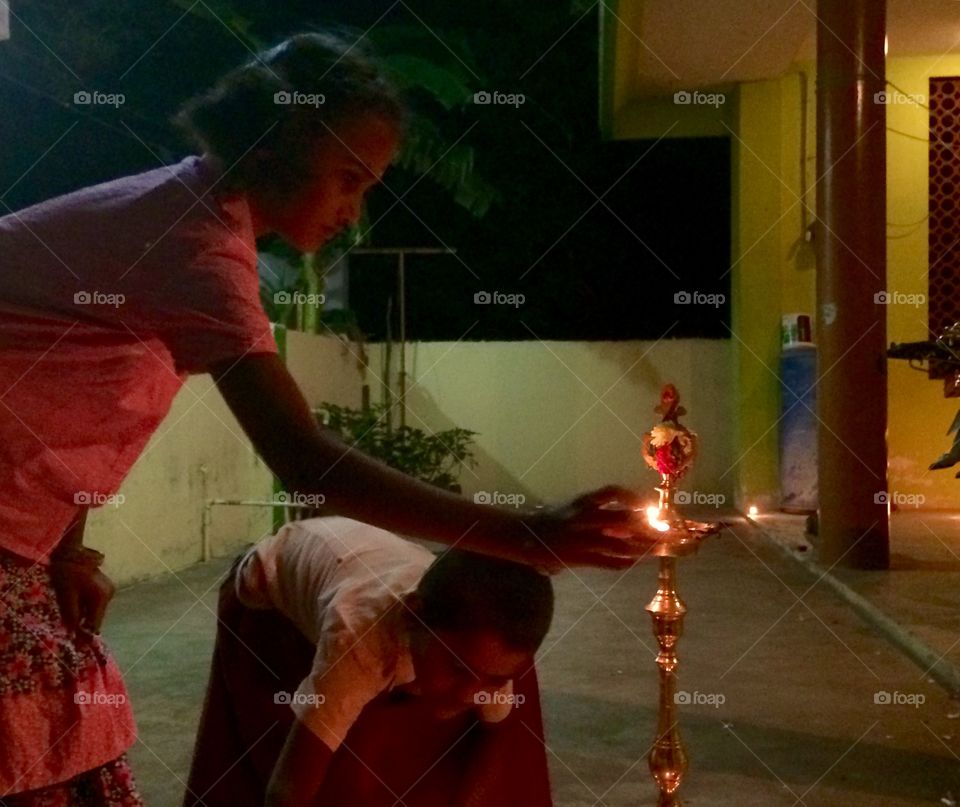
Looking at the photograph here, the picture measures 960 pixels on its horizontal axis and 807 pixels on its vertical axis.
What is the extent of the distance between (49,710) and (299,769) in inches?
26.3

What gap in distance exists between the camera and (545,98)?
13078 mm

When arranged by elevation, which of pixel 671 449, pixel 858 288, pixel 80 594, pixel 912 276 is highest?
pixel 912 276

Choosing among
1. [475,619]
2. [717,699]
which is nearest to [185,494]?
[717,699]

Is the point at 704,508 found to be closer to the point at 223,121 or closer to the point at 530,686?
the point at 530,686

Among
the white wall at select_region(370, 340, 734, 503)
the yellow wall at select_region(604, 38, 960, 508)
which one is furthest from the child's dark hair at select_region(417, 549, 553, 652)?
the white wall at select_region(370, 340, 734, 503)

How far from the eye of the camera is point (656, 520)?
1.52 m

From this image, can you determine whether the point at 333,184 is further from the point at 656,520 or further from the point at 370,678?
the point at 370,678

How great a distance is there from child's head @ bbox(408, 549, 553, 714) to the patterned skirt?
645 mm

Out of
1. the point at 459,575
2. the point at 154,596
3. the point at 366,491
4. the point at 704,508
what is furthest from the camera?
the point at 704,508

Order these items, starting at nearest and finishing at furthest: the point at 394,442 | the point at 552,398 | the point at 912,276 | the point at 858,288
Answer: the point at 858,288 < the point at 394,442 < the point at 912,276 < the point at 552,398

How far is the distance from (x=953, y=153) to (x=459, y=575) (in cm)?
858

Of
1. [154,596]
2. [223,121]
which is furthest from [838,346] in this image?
[223,121]

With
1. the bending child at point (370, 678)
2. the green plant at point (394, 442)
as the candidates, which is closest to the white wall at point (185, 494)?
the green plant at point (394, 442)

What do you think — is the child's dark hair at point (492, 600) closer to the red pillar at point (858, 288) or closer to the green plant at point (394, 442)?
the red pillar at point (858, 288)
